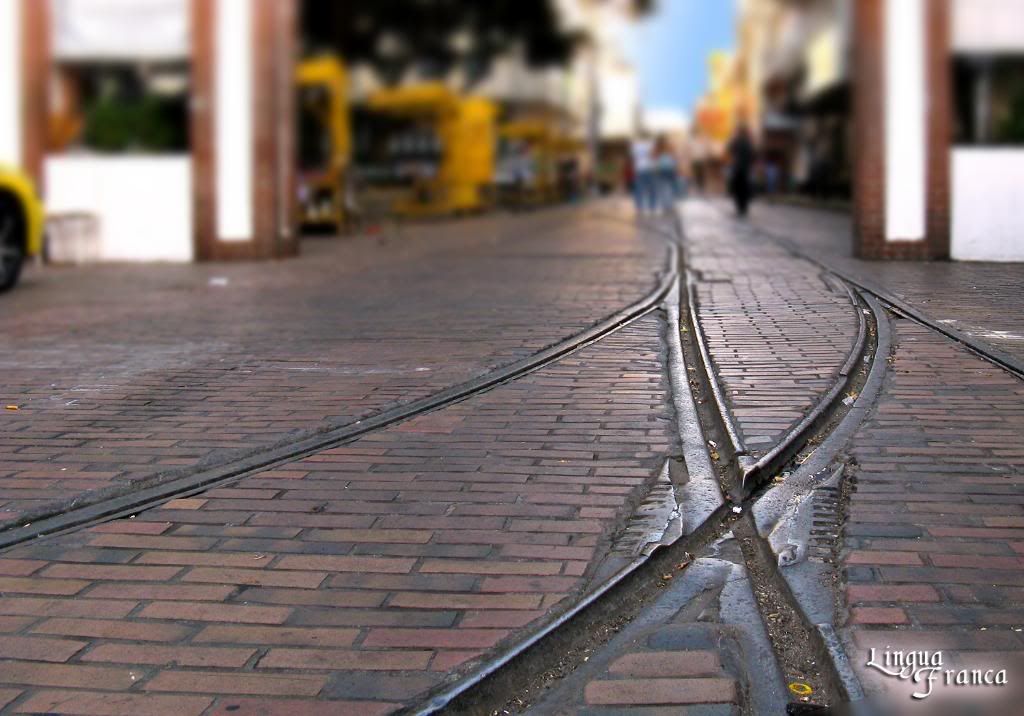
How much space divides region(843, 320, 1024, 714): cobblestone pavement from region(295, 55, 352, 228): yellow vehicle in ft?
53.7

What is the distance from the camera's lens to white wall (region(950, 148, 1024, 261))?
43.2 feet

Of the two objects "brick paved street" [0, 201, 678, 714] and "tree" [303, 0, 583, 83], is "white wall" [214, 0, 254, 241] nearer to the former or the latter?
"brick paved street" [0, 201, 678, 714]

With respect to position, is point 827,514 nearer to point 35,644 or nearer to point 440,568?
point 440,568

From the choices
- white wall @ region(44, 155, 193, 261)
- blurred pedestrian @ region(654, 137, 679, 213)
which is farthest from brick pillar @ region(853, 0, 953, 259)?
blurred pedestrian @ region(654, 137, 679, 213)

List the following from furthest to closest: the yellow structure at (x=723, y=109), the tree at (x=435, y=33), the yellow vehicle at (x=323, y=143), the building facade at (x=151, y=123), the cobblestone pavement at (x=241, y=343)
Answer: the yellow structure at (x=723, y=109), the tree at (x=435, y=33), the yellow vehicle at (x=323, y=143), the building facade at (x=151, y=123), the cobblestone pavement at (x=241, y=343)

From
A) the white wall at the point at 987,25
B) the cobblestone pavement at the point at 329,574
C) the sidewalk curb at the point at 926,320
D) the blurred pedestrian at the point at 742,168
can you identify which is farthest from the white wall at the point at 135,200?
the blurred pedestrian at the point at 742,168

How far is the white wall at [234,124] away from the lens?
15.2 meters

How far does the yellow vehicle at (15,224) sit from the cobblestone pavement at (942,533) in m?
8.60

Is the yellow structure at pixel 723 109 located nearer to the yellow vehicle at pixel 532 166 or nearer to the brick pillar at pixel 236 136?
the yellow vehicle at pixel 532 166

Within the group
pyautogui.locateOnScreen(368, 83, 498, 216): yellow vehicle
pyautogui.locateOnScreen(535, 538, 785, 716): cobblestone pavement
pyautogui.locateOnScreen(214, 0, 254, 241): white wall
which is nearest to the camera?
pyautogui.locateOnScreen(535, 538, 785, 716): cobblestone pavement

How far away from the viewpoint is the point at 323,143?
23.1 meters

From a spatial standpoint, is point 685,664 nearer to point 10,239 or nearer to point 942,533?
point 942,533

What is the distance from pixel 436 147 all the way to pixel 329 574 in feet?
86.9

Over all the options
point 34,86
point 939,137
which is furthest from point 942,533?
point 34,86
